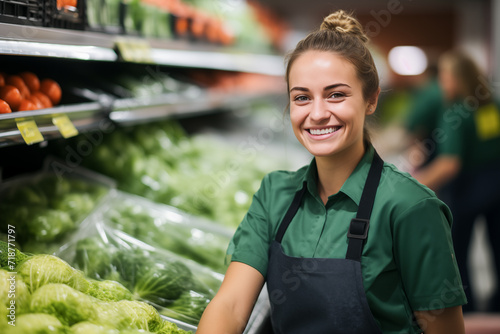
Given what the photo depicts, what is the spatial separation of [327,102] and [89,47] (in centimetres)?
123

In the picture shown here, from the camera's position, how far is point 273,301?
5.18ft

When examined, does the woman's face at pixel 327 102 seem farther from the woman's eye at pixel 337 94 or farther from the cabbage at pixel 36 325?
the cabbage at pixel 36 325

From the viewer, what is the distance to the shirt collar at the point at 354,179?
5.04 ft

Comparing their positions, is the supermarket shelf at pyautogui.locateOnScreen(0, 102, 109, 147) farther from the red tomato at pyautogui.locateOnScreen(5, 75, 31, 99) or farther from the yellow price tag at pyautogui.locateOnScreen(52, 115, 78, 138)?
the red tomato at pyautogui.locateOnScreen(5, 75, 31, 99)

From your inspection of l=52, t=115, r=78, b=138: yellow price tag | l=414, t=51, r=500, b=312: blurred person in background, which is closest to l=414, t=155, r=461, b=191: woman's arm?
l=414, t=51, r=500, b=312: blurred person in background

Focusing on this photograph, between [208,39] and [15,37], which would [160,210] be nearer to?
[15,37]

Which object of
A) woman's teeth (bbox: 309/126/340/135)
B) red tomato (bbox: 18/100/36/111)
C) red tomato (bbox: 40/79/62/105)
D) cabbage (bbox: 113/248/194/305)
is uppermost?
red tomato (bbox: 40/79/62/105)

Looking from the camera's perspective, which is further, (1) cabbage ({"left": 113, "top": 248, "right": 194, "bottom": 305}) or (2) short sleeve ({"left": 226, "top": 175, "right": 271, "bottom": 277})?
(1) cabbage ({"left": 113, "top": 248, "right": 194, "bottom": 305})

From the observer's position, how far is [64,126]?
6.55ft

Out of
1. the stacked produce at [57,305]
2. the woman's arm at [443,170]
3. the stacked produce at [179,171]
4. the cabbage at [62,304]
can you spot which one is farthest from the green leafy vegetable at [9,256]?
the woman's arm at [443,170]

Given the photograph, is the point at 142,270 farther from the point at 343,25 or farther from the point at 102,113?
the point at 343,25

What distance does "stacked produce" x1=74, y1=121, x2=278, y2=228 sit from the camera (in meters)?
2.91

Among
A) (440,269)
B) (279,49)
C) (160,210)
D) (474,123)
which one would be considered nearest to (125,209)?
(160,210)

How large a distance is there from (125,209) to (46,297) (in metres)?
1.15
